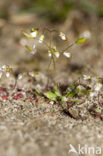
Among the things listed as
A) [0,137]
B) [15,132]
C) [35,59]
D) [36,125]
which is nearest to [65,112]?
[36,125]

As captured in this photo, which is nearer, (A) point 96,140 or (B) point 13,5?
(A) point 96,140

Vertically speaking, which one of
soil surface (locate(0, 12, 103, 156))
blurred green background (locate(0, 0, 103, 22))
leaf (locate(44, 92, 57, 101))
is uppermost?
blurred green background (locate(0, 0, 103, 22))

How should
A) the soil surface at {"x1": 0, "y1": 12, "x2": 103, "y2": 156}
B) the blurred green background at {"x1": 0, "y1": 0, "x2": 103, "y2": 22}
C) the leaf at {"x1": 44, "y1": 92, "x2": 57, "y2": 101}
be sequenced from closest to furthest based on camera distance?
the soil surface at {"x1": 0, "y1": 12, "x2": 103, "y2": 156}
the leaf at {"x1": 44, "y1": 92, "x2": 57, "y2": 101}
the blurred green background at {"x1": 0, "y1": 0, "x2": 103, "y2": 22}

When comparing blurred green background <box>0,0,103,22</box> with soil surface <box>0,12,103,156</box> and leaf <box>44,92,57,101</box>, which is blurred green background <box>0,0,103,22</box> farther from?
leaf <box>44,92,57,101</box>

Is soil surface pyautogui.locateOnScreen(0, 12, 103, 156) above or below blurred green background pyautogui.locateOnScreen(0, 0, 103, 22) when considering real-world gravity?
below

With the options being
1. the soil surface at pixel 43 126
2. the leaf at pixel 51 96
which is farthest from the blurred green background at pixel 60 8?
the leaf at pixel 51 96

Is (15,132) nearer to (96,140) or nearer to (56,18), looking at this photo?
(96,140)

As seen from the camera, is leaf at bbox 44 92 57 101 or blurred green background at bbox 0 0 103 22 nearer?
leaf at bbox 44 92 57 101

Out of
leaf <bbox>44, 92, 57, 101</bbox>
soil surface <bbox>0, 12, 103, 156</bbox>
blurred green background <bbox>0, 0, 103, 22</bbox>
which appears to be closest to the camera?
soil surface <bbox>0, 12, 103, 156</bbox>

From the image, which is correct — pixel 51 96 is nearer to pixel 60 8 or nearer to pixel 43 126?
pixel 43 126

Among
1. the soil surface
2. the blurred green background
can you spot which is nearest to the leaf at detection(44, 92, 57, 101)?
the soil surface

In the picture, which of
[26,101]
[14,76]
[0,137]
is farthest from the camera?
[14,76]
